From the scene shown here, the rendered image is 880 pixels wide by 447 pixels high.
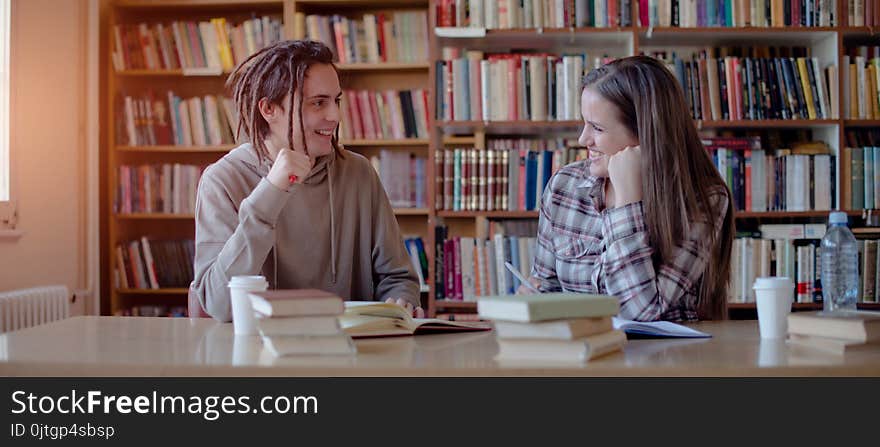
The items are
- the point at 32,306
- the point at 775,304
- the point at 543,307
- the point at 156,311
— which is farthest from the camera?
the point at 156,311

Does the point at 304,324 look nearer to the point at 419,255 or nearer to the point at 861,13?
the point at 419,255

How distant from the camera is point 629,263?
1796 mm

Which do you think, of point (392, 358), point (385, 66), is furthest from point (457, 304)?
point (392, 358)

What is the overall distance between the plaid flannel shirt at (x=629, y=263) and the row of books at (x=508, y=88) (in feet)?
4.99

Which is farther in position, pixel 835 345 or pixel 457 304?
pixel 457 304

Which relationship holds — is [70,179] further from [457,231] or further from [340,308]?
[340,308]

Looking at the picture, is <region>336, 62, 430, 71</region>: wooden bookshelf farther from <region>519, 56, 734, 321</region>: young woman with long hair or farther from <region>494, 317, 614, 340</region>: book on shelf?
<region>494, 317, 614, 340</region>: book on shelf

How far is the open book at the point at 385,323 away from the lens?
4.93 feet

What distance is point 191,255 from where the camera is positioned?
4129mm

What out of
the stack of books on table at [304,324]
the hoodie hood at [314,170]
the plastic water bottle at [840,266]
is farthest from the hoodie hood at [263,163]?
the plastic water bottle at [840,266]

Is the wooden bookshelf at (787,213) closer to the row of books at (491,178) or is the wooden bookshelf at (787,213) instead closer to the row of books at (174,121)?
the row of books at (491,178)

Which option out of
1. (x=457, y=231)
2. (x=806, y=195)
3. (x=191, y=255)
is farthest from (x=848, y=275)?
(x=191, y=255)

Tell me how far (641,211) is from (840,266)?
1941 mm
